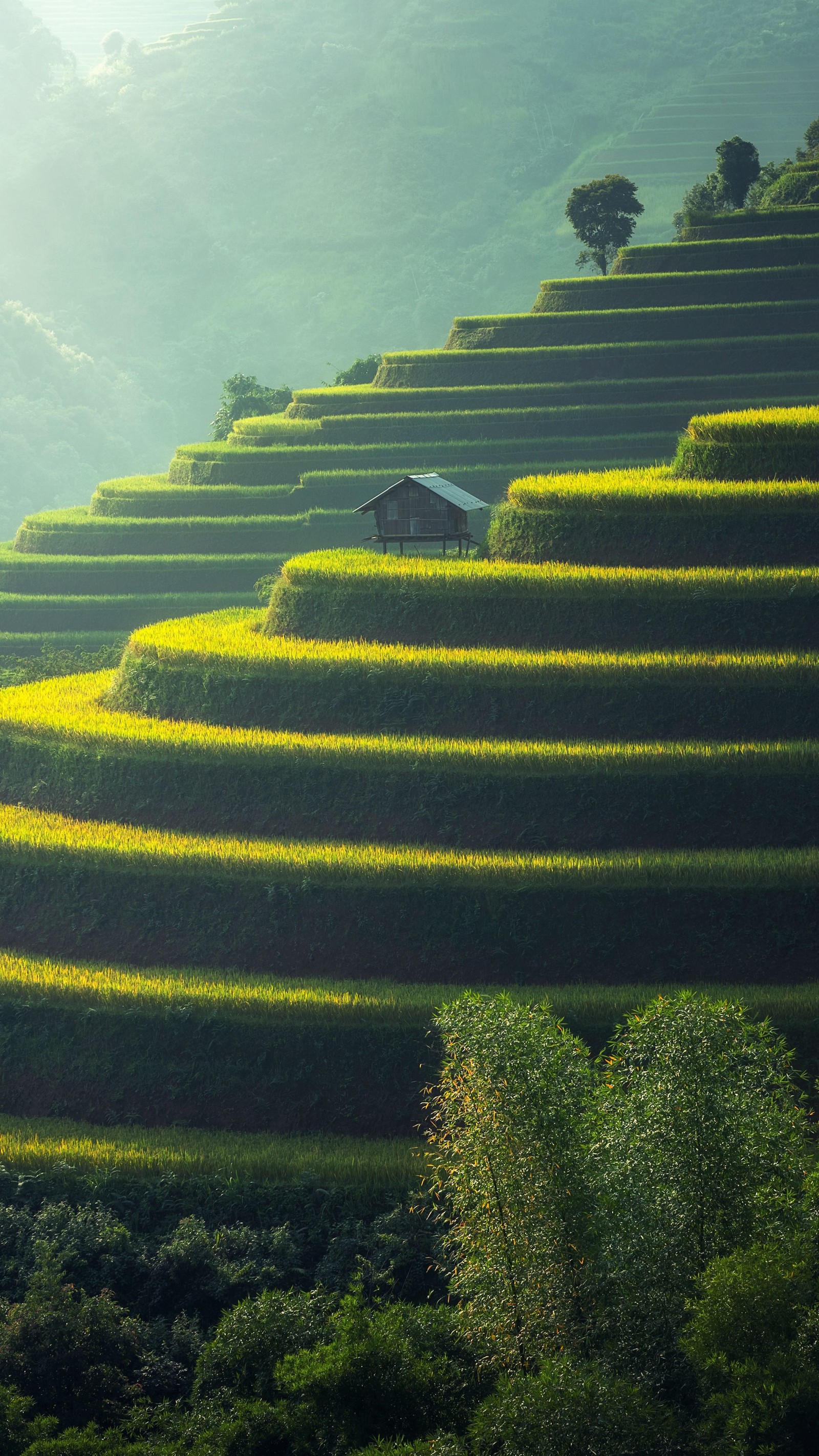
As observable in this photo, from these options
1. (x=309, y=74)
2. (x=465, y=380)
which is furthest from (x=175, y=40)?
(x=465, y=380)

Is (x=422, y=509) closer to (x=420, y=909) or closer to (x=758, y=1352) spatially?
(x=420, y=909)

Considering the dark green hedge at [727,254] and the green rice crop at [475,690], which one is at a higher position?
the dark green hedge at [727,254]

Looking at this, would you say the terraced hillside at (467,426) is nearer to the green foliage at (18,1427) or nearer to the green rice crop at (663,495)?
the green rice crop at (663,495)

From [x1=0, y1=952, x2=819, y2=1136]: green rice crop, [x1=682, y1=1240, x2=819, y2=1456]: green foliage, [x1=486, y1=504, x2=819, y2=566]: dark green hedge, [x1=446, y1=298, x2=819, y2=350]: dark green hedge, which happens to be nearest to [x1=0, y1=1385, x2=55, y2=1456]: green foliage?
[x1=0, y1=952, x2=819, y2=1136]: green rice crop

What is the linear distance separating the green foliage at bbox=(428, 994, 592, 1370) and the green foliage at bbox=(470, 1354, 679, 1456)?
3.73ft

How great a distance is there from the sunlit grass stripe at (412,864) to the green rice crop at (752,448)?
1040cm

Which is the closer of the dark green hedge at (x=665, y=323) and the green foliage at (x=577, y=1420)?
the green foliage at (x=577, y=1420)

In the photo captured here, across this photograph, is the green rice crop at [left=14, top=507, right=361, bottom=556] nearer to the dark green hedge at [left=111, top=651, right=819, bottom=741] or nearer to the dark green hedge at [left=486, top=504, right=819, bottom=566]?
the dark green hedge at [left=486, top=504, right=819, bottom=566]

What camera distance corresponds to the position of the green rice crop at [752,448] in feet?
86.3

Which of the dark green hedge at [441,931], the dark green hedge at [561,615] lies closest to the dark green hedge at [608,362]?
the dark green hedge at [561,615]

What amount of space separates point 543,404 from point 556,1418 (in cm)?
3969

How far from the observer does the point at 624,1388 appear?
9.45 meters

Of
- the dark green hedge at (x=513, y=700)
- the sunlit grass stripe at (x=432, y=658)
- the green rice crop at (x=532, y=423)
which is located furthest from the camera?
the green rice crop at (x=532, y=423)

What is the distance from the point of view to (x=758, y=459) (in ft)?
87.4
